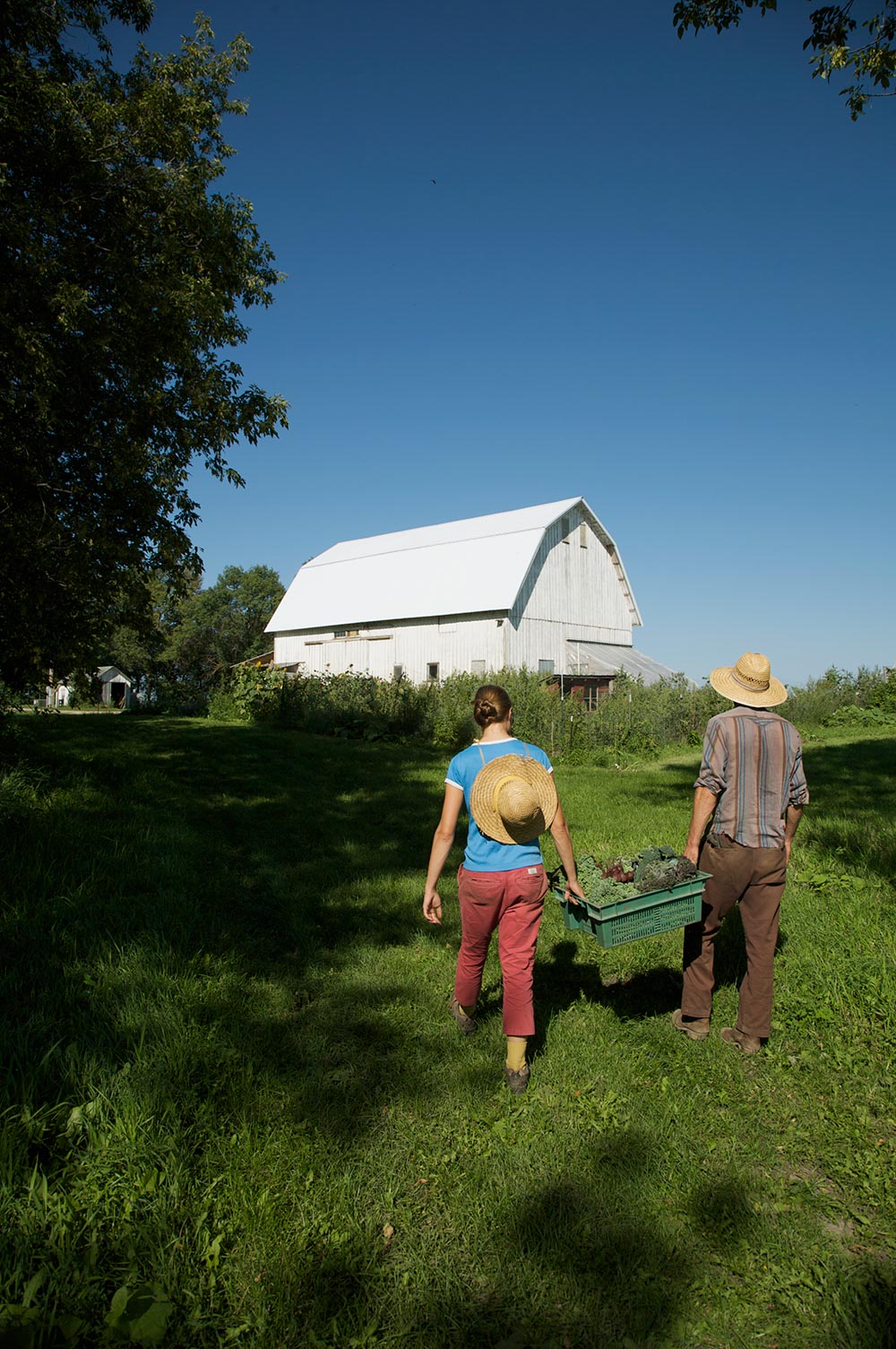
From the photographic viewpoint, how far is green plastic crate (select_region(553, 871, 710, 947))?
3.98 m

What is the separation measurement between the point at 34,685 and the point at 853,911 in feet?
32.5

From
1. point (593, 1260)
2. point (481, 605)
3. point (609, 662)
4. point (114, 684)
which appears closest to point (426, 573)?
point (481, 605)

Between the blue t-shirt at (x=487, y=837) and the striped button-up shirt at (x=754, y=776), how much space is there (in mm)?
1068

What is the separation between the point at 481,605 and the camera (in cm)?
2733

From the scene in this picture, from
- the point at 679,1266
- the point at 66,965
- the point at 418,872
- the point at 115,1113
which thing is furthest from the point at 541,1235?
the point at 418,872

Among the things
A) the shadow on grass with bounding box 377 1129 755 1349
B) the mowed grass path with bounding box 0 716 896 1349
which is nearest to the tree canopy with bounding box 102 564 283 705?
the mowed grass path with bounding box 0 716 896 1349

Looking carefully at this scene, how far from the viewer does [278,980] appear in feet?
16.8

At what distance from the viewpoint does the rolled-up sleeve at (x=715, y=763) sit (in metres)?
4.44

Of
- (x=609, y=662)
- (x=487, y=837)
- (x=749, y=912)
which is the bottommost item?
(x=749, y=912)

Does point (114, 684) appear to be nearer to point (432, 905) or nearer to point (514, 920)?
point (432, 905)

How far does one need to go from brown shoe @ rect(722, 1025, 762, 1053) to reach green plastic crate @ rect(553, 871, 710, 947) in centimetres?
85

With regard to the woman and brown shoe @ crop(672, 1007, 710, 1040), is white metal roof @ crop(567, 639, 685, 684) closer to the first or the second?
brown shoe @ crop(672, 1007, 710, 1040)

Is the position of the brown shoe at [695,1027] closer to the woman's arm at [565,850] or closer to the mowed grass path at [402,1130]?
the mowed grass path at [402,1130]

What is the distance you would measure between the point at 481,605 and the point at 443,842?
76.6ft
